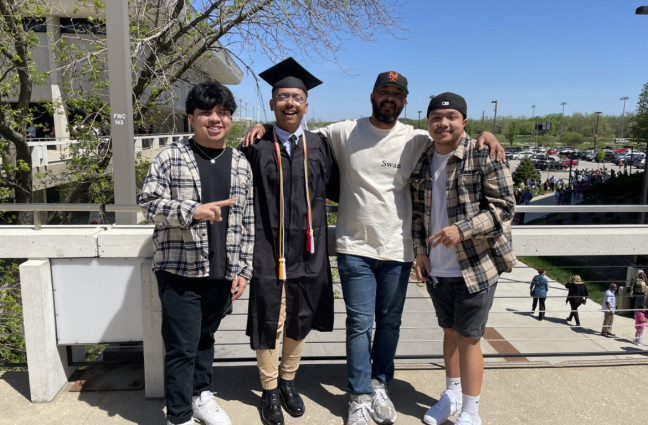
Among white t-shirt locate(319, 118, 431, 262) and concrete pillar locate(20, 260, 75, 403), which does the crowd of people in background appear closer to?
white t-shirt locate(319, 118, 431, 262)

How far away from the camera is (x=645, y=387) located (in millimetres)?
3500

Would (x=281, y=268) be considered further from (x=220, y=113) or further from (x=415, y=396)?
(x=415, y=396)

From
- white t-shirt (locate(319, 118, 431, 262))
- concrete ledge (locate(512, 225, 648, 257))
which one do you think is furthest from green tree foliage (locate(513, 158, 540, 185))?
white t-shirt (locate(319, 118, 431, 262))

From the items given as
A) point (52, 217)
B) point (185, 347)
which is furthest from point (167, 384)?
point (52, 217)

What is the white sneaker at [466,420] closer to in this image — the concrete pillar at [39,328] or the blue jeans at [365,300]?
the blue jeans at [365,300]

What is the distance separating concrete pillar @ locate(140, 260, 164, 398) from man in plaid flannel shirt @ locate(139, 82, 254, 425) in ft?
1.48

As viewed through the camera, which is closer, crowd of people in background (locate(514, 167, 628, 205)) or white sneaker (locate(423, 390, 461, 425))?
white sneaker (locate(423, 390, 461, 425))

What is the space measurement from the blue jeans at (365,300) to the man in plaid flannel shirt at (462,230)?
7.8 inches

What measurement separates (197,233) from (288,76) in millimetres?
1186

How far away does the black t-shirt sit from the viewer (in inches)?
104

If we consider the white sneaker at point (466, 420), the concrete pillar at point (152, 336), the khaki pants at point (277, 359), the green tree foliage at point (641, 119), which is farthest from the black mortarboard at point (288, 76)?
the green tree foliage at point (641, 119)

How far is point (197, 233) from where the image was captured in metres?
2.60

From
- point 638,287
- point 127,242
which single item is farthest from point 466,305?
point 638,287

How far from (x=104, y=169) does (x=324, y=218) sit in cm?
565
